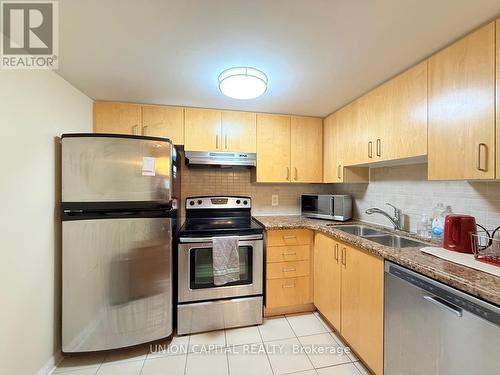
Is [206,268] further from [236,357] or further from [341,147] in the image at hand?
[341,147]

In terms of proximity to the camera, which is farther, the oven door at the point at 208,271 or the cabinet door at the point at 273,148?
the cabinet door at the point at 273,148

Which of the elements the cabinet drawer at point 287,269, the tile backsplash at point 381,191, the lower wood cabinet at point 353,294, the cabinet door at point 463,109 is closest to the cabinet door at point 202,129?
the tile backsplash at point 381,191

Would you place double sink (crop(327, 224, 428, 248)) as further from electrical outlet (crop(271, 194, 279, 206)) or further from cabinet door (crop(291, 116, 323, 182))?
electrical outlet (crop(271, 194, 279, 206))

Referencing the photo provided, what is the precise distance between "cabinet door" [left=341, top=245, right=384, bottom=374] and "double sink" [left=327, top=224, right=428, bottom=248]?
301 mm

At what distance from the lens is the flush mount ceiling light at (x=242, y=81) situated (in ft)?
4.77

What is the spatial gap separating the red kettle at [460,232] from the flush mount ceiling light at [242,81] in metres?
1.48

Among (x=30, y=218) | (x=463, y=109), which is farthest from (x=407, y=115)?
(x=30, y=218)

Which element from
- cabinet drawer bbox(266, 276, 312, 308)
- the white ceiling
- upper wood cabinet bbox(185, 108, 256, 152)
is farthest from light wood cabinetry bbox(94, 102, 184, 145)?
cabinet drawer bbox(266, 276, 312, 308)

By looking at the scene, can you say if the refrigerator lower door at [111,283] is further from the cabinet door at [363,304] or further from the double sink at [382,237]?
the double sink at [382,237]

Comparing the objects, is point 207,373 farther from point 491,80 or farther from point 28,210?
point 491,80

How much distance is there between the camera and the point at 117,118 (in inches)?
82.0

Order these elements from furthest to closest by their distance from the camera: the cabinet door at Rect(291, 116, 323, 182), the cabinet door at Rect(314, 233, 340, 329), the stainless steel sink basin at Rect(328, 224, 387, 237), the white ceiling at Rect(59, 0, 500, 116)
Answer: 1. the cabinet door at Rect(291, 116, 323, 182)
2. the stainless steel sink basin at Rect(328, 224, 387, 237)
3. the cabinet door at Rect(314, 233, 340, 329)
4. the white ceiling at Rect(59, 0, 500, 116)

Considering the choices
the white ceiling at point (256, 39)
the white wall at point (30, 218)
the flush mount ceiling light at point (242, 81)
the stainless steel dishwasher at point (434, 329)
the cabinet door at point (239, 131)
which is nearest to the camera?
the stainless steel dishwasher at point (434, 329)

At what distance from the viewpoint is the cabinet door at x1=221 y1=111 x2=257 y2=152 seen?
7.61ft
